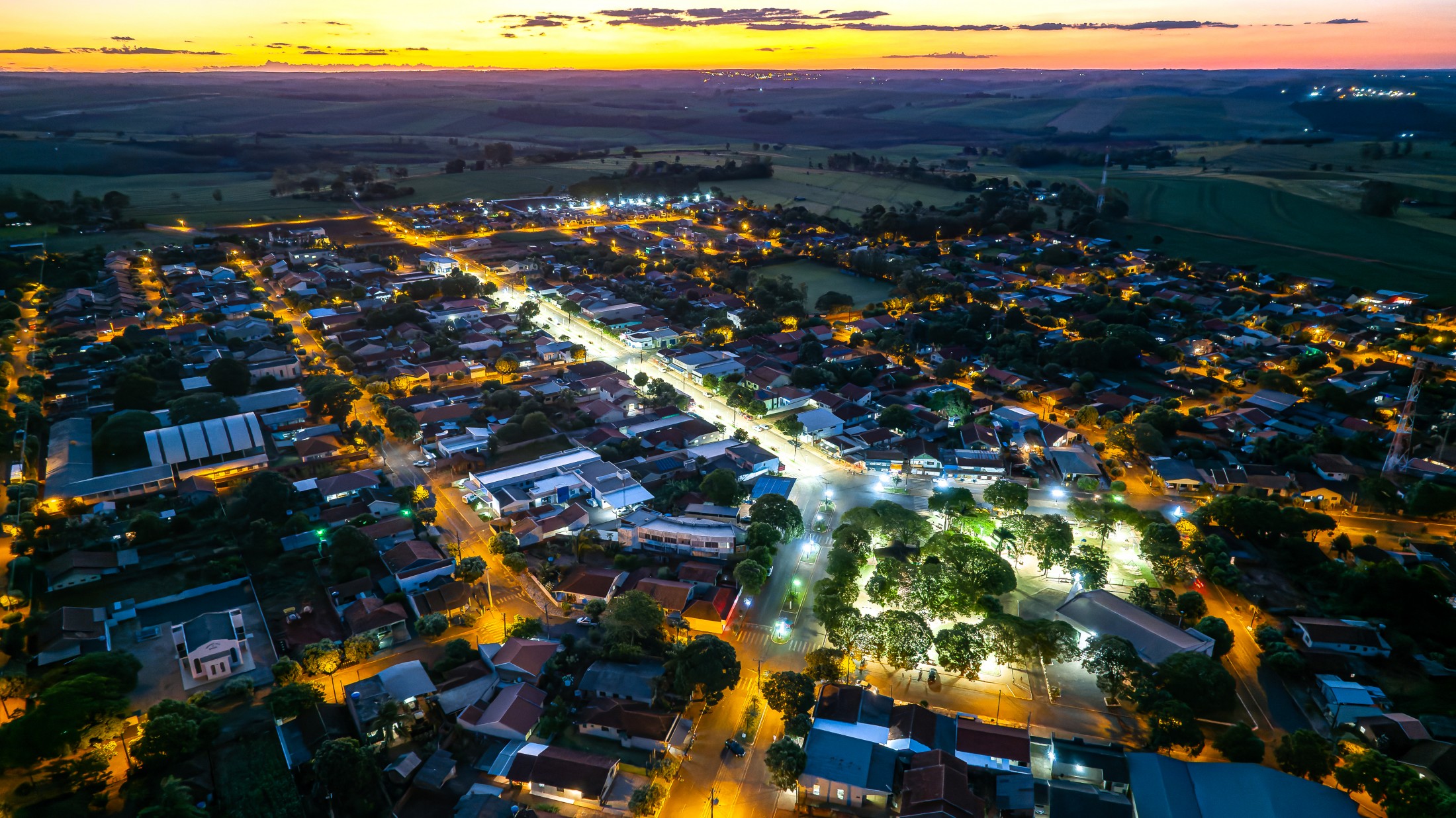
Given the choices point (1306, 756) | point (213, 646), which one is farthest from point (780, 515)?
point (213, 646)

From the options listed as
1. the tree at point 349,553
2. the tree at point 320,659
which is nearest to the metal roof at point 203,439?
the tree at point 349,553

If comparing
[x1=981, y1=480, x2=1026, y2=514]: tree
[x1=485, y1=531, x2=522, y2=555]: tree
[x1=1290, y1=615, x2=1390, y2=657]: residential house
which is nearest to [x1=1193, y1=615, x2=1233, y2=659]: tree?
[x1=1290, y1=615, x2=1390, y2=657]: residential house

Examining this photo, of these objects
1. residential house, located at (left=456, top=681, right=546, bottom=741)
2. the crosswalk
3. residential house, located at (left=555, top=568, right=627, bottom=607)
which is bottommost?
the crosswalk

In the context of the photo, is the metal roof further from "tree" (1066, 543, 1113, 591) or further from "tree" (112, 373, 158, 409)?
"tree" (1066, 543, 1113, 591)

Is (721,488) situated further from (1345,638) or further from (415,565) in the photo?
(1345,638)

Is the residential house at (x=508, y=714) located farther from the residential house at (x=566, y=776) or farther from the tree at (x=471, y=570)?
the tree at (x=471, y=570)

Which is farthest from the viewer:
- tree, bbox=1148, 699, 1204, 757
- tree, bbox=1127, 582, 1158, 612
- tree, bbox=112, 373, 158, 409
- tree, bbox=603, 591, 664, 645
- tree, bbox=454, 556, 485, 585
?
tree, bbox=112, 373, 158, 409
